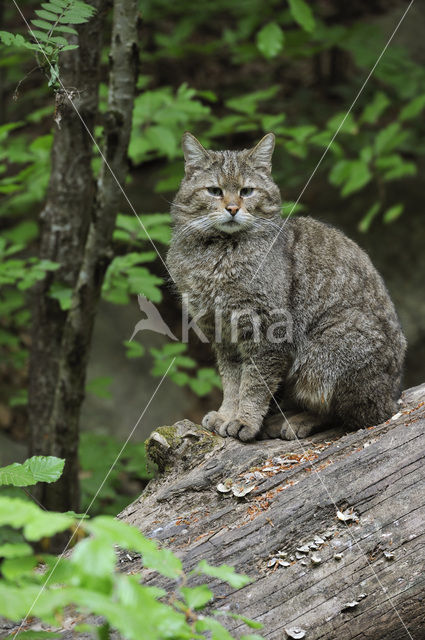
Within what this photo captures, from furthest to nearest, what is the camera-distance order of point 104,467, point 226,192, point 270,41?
point 104,467 → point 270,41 → point 226,192

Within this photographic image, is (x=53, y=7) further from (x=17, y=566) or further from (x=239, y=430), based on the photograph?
(x=17, y=566)

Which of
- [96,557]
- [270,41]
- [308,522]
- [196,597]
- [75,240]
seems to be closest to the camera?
[96,557]

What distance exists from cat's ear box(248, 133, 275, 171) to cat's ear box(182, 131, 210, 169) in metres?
0.29

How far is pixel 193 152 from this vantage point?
422cm

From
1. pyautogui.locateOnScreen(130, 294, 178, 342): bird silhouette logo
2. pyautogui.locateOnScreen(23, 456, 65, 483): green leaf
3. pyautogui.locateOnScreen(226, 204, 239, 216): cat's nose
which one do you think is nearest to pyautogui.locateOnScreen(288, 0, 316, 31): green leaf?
pyautogui.locateOnScreen(226, 204, 239, 216): cat's nose

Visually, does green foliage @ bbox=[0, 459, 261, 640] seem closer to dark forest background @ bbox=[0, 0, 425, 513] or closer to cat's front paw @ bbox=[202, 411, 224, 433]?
cat's front paw @ bbox=[202, 411, 224, 433]

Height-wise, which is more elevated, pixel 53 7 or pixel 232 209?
pixel 53 7

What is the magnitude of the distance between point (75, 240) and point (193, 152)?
1236 mm

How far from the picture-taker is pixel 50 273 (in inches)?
198

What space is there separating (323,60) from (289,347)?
7130mm

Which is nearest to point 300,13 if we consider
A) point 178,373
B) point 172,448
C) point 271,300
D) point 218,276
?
point 218,276

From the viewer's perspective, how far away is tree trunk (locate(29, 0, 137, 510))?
13.7 ft

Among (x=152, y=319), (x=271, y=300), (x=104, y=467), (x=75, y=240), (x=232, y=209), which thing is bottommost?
(x=104, y=467)

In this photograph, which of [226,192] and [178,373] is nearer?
[226,192]
